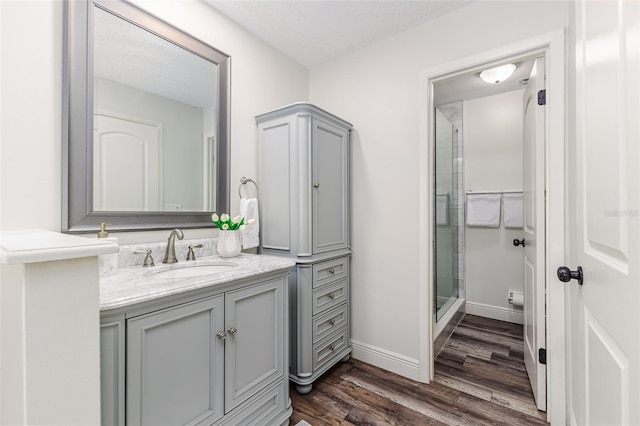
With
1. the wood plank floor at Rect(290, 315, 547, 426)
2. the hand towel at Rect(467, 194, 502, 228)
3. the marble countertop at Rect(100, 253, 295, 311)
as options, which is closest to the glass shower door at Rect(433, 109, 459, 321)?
the hand towel at Rect(467, 194, 502, 228)

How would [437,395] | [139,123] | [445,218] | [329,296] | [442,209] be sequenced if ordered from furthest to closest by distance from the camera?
[445,218], [442,209], [329,296], [437,395], [139,123]

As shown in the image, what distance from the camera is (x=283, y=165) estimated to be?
1877 millimetres

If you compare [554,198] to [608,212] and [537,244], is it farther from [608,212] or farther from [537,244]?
[608,212]

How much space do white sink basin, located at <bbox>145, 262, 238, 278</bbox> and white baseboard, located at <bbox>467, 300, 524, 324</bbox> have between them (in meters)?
2.77

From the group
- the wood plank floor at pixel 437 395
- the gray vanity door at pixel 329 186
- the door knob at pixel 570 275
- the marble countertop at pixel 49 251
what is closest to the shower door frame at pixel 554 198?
the wood plank floor at pixel 437 395

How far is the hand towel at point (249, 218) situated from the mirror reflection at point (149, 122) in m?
0.20

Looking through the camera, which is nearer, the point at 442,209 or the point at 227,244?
the point at 227,244

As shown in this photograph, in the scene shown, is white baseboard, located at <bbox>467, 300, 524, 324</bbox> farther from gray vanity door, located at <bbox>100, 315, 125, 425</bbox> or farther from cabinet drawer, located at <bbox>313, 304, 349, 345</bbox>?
gray vanity door, located at <bbox>100, 315, 125, 425</bbox>

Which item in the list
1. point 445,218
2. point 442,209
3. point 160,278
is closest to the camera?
point 160,278

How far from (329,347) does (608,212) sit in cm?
168

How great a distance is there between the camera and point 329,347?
196 centimetres

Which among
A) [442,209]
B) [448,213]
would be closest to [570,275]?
[442,209]

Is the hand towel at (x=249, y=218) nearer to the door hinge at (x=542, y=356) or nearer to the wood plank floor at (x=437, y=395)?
the wood plank floor at (x=437, y=395)

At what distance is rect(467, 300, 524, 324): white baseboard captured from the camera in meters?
2.81
